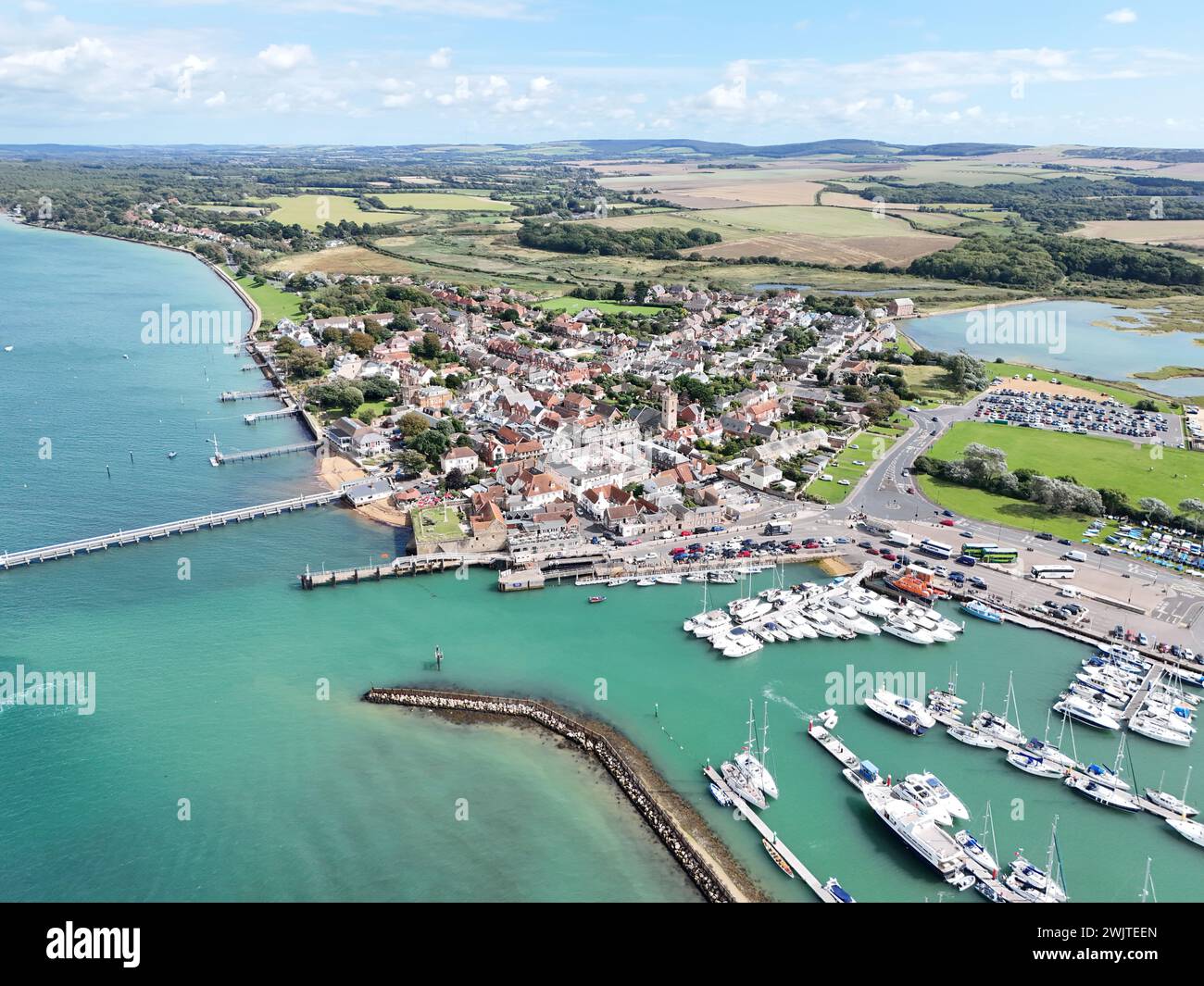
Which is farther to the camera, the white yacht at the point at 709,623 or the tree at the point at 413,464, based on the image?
the tree at the point at 413,464

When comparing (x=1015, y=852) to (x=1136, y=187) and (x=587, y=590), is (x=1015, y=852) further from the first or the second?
(x=1136, y=187)

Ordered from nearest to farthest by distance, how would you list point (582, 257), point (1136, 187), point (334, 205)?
point (582, 257) < point (334, 205) < point (1136, 187)

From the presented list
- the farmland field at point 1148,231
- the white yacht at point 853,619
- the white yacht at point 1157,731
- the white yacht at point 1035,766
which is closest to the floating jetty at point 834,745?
the white yacht at point 1035,766

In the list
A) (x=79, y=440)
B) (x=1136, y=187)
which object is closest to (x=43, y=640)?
(x=79, y=440)

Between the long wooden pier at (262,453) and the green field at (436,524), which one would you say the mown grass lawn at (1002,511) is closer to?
the green field at (436,524)

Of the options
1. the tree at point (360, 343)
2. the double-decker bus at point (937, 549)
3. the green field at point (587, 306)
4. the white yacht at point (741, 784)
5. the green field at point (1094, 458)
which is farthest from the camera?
the green field at point (587, 306)

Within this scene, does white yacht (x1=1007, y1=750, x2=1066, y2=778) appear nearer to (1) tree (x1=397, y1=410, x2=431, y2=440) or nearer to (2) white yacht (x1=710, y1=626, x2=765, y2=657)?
(2) white yacht (x1=710, y1=626, x2=765, y2=657)

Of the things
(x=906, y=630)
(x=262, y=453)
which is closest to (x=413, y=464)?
(x=262, y=453)
